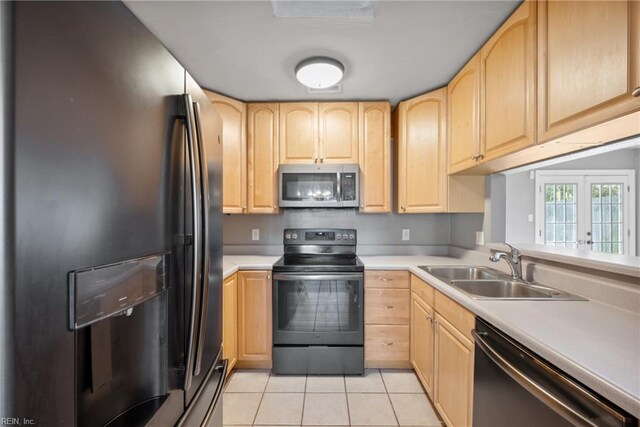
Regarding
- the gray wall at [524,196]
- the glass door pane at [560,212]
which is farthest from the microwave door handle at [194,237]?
the glass door pane at [560,212]

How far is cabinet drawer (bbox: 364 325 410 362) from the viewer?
2.25 meters

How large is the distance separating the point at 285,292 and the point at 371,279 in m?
0.68

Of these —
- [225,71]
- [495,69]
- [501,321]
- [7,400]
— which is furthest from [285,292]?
[495,69]

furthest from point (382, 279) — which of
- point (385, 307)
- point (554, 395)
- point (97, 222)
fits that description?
point (97, 222)

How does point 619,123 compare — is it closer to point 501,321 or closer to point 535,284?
point 501,321

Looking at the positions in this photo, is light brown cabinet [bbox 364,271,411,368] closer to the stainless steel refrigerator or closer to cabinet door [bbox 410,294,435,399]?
cabinet door [bbox 410,294,435,399]

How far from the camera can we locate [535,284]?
62.8 inches

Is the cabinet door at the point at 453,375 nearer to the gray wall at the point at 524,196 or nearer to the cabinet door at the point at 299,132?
the cabinet door at the point at 299,132

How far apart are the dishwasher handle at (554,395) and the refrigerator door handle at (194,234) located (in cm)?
104

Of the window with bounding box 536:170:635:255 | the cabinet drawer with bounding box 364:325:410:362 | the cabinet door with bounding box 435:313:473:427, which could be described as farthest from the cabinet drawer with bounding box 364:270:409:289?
the window with bounding box 536:170:635:255

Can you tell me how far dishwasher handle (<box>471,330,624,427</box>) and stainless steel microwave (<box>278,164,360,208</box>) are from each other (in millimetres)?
1587

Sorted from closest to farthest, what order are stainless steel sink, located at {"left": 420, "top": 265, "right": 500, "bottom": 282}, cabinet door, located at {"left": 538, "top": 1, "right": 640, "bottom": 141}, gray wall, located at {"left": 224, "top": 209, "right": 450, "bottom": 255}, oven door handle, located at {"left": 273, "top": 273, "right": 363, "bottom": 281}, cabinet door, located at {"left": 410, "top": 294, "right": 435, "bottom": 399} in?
cabinet door, located at {"left": 538, "top": 1, "right": 640, "bottom": 141}
cabinet door, located at {"left": 410, "top": 294, "right": 435, "bottom": 399}
stainless steel sink, located at {"left": 420, "top": 265, "right": 500, "bottom": 282}
oven door handle, located at {"left": 273, "top": 273, "right": 363, "bottom": 281}
gray wall, located at {"left": 224, "top": 209, "right": 450, "bottom": 255}

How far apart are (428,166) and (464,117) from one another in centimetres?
51

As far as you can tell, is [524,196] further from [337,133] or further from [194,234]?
[194,234]
